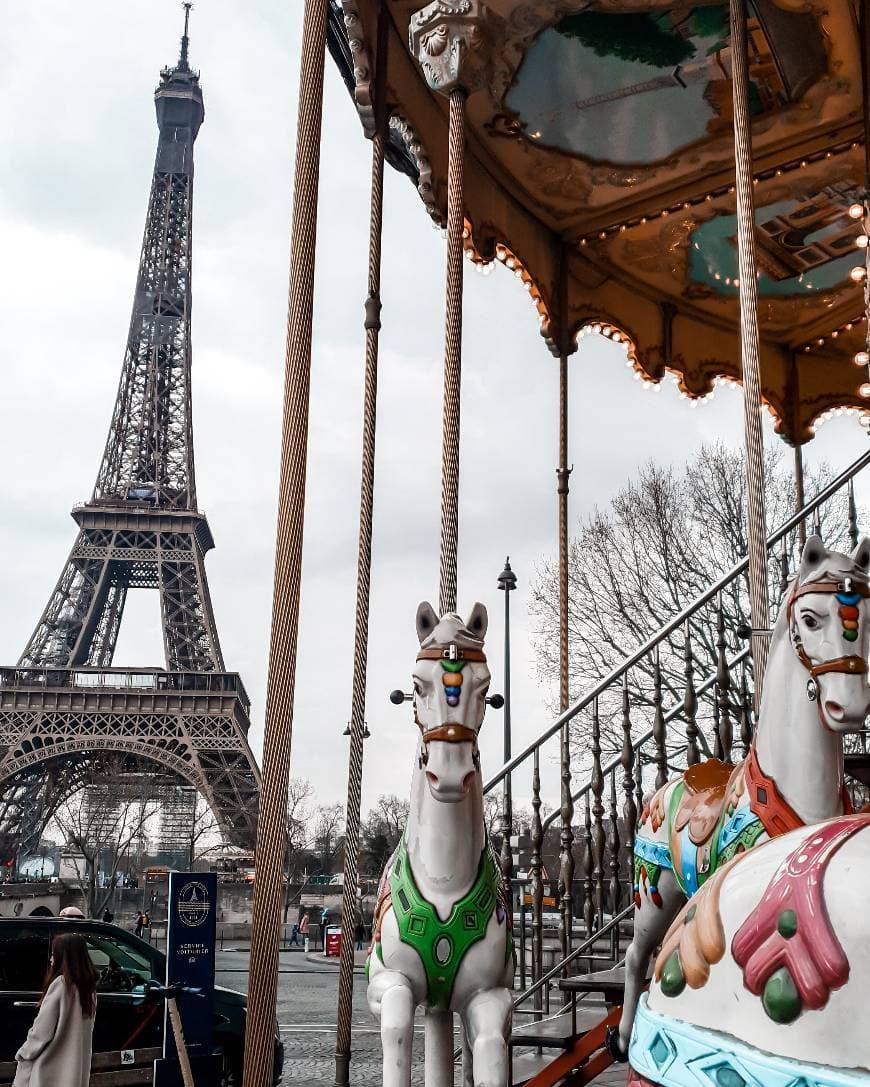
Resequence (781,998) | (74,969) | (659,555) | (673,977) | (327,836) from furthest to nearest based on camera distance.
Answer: (327,836) → (659,555) → (74,969) → (673,977) → (781,998)

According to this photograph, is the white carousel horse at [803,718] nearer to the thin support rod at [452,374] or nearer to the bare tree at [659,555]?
the thin support rod at [452,374]

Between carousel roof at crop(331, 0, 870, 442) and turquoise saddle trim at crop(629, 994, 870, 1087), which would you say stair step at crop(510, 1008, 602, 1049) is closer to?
turquoise saddle trim at crop(629, 994, 870, 1087)

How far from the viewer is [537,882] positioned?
5301 millimetres

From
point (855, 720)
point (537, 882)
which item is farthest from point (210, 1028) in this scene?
point (855, 720)

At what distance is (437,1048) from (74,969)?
2.53 m

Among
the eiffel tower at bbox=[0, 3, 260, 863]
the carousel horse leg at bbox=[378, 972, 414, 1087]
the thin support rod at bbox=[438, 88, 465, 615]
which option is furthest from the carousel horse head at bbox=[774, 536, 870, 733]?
the eiffel tower at bbox=[0, 3, 260, 863]

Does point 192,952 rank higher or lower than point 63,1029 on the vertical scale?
higher

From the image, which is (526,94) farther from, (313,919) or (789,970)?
(313,919)

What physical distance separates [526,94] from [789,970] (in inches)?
303

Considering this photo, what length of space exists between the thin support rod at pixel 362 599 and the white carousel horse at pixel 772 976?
4177 millimetres

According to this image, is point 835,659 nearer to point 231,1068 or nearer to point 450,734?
point 450,734

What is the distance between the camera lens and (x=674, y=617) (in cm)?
641

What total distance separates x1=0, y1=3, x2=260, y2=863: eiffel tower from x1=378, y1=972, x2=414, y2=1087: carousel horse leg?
111ft

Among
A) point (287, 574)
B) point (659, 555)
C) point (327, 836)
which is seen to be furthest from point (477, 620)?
point (327, 836)
